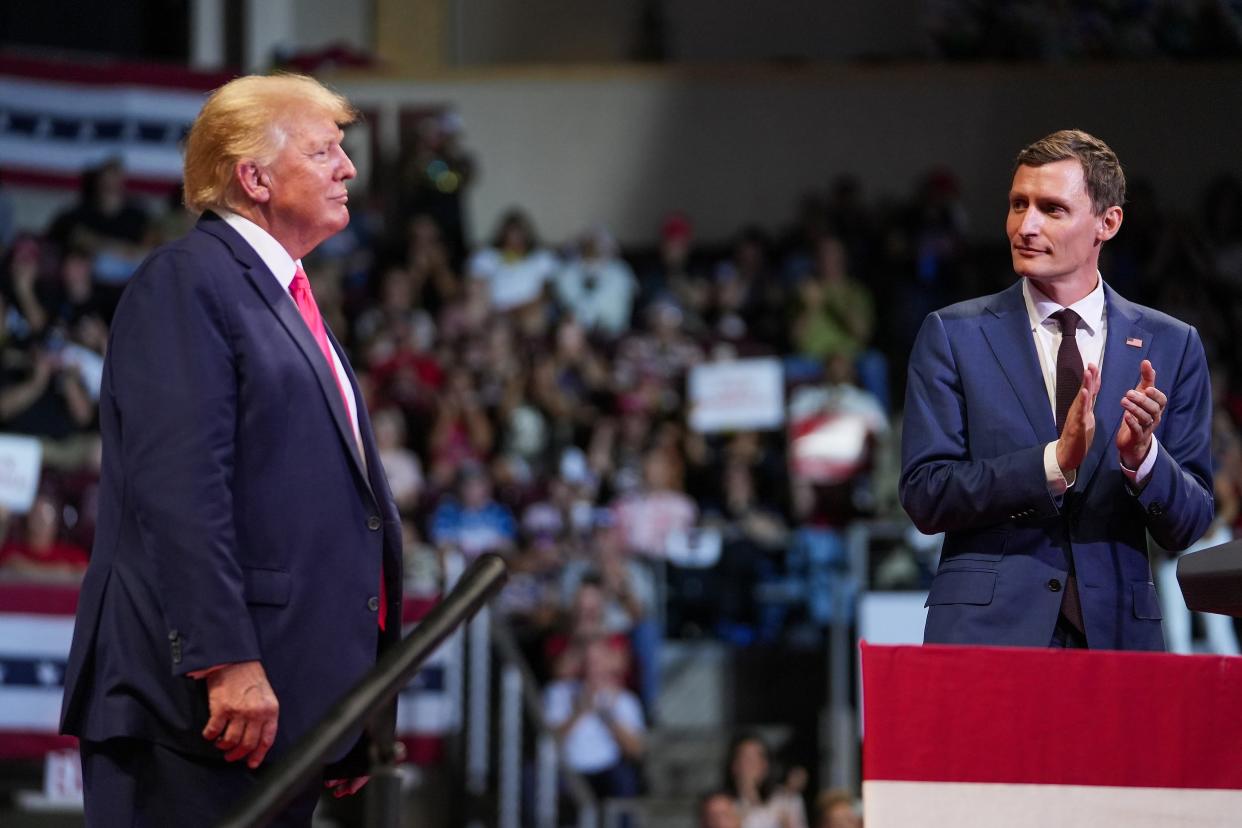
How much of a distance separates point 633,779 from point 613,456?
266cm

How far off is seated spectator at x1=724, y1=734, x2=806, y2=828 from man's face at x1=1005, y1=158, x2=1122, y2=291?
211 inches

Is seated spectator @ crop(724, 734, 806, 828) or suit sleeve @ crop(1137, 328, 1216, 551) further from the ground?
suit sleeve @ crop(1137, 328, 1216, 551)

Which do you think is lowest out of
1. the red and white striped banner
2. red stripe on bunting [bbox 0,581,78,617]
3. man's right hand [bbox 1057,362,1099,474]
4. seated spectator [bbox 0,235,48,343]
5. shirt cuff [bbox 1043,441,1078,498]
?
red stripe on bunting [bbox 0,581,78,617]

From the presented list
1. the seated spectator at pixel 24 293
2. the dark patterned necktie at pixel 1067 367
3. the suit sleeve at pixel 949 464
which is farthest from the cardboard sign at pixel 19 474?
the dark patterned necktie at pixel 1067 367

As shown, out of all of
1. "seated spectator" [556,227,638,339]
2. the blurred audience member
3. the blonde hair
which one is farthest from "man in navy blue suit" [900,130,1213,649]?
the blurred audience member

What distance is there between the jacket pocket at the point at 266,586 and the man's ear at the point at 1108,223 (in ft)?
4.77

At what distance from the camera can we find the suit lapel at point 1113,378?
→ 3.19m

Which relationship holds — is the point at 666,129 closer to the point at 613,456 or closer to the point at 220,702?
the point at 613,456

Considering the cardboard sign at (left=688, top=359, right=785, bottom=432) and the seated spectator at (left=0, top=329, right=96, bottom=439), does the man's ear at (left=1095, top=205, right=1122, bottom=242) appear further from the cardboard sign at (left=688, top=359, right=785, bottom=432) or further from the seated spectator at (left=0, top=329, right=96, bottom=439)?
the seated spectator at (left=0, top=329, right=96, bottom=439)

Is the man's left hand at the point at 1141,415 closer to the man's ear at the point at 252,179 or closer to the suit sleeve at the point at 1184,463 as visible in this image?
the suit sleeve at the point at 1184,463

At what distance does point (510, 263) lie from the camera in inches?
535

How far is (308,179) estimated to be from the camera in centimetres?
316

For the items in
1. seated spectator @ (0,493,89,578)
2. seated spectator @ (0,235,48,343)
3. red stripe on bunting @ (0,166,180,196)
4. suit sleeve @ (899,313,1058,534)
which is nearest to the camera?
suit sleeve @ (899,313,1058,534)

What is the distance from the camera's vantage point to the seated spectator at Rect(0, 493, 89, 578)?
29.7 ft
